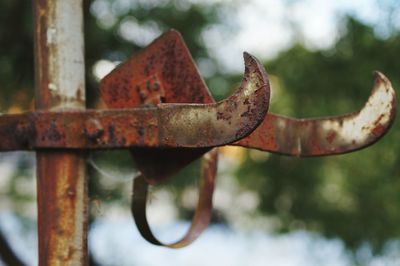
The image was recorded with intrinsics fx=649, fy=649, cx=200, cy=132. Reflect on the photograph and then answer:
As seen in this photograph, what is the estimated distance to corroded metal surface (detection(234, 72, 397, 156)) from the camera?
1.28m

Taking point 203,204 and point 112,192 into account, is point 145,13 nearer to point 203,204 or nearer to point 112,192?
point 112,192

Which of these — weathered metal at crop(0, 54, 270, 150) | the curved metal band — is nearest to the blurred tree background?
the curved metal band

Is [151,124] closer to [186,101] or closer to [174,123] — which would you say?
[174,123]

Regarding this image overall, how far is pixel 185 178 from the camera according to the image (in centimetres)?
282

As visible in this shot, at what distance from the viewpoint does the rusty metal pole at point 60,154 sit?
4.14 ft

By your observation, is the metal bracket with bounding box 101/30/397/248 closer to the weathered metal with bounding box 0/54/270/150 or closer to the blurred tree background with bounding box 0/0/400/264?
the weathered metal with bounding box 0/54/270/150

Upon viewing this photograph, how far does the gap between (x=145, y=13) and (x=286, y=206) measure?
128cm

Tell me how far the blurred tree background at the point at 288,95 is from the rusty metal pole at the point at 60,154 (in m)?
0.87

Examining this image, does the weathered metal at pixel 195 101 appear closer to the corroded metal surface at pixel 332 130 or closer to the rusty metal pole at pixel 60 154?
the corroded metal surface at pixel 332 130

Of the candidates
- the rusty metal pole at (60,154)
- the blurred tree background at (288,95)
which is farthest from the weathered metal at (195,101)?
the blurred tree background at (288,95)

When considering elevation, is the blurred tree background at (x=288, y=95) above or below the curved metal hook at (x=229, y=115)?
above

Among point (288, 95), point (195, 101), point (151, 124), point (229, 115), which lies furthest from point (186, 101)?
point (288, 95)

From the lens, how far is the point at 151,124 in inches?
45.0

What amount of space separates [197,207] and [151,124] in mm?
468
